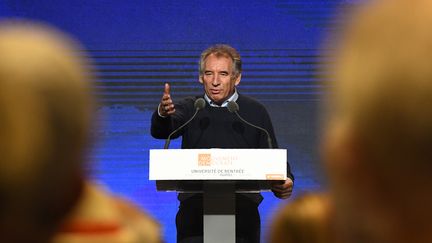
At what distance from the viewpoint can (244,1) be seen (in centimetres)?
607

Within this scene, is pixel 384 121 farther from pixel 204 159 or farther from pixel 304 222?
pixel 204 159

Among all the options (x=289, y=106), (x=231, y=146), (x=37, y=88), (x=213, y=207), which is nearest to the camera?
(x=37, y=88)

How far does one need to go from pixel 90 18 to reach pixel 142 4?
1.44 ft

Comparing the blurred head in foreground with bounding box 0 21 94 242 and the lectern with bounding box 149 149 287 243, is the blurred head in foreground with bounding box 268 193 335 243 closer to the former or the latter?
the blurred head in foreground with bounding box 0 21 94 242

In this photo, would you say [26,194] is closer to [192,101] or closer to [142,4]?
[192,101]

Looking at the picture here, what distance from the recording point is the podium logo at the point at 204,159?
9.41 ft

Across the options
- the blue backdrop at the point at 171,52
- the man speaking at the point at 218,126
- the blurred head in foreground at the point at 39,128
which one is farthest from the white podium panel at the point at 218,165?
the blue backdrop at the point at 171,52

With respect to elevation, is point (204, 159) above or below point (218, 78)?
below

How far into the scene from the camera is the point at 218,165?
2.86 meters

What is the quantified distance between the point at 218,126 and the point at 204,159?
771 millimetres

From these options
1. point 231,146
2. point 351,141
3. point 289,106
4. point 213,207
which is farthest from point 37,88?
point 289,106

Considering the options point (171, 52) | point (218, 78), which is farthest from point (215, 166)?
point (171, 52)

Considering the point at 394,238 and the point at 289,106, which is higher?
the point at 289,106

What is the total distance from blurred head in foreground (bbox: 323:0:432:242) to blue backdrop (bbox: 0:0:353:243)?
553cm
